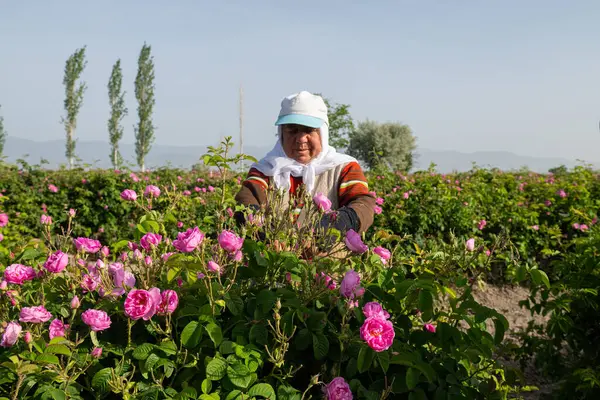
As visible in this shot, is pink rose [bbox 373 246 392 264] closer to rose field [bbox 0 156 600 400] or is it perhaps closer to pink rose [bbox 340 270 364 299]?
A: rose field [bbox 0 156 600 400]

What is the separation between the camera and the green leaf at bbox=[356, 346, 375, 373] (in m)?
1.37

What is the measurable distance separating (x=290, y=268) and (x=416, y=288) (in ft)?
1.22

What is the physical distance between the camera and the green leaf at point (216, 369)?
1312mm

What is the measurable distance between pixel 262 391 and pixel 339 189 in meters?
1.58

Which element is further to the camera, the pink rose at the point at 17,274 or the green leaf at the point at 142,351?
the pink rose at the point at 17,274

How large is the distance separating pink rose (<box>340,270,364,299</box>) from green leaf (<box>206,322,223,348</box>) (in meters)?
0.34

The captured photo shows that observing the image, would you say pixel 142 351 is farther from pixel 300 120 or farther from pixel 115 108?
pixel 115 108

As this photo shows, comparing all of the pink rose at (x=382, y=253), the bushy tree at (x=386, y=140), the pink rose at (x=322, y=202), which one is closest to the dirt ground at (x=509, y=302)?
the pink rose at (x=382, y=253)

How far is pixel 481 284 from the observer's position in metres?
2.08

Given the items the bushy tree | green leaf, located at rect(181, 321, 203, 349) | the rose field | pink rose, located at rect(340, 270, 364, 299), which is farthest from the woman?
the bushy tree

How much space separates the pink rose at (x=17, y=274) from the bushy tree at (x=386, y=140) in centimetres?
2997

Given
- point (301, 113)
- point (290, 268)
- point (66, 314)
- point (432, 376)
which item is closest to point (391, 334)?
point (432, 376)

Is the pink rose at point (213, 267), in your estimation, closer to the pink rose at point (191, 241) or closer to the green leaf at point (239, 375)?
the pink rose at point (191, 241)

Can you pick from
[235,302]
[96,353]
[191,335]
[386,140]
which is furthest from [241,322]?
[386,140]
